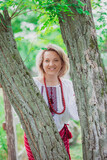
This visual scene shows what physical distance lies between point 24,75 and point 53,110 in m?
0.67

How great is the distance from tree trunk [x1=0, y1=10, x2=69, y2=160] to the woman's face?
58 cm

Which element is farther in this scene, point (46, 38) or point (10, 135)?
point (46, 38)

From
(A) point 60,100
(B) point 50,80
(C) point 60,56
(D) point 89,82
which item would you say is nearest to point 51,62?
(C) point 60,56

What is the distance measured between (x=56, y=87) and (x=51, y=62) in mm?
282

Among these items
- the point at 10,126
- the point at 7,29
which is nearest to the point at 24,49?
the point at 10,126

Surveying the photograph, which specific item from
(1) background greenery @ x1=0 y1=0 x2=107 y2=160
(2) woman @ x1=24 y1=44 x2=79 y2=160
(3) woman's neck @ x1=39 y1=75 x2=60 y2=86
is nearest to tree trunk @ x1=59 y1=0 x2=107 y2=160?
(1) background greenery @ x1=0 y1=0 x2=107 y2=160

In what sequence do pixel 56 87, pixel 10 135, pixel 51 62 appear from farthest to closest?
pixel 10 135 < pixel 56 87 < pixel 51 62

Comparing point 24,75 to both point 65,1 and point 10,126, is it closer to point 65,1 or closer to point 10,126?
point 65,1

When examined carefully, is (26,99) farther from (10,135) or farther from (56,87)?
(10,135)

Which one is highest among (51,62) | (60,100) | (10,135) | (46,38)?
(46,38)

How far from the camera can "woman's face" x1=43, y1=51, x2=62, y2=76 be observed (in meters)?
1.83

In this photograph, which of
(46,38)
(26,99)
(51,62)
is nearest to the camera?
(26,99)

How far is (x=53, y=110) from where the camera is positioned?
1820 millimetres

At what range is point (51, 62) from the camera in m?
1.83
